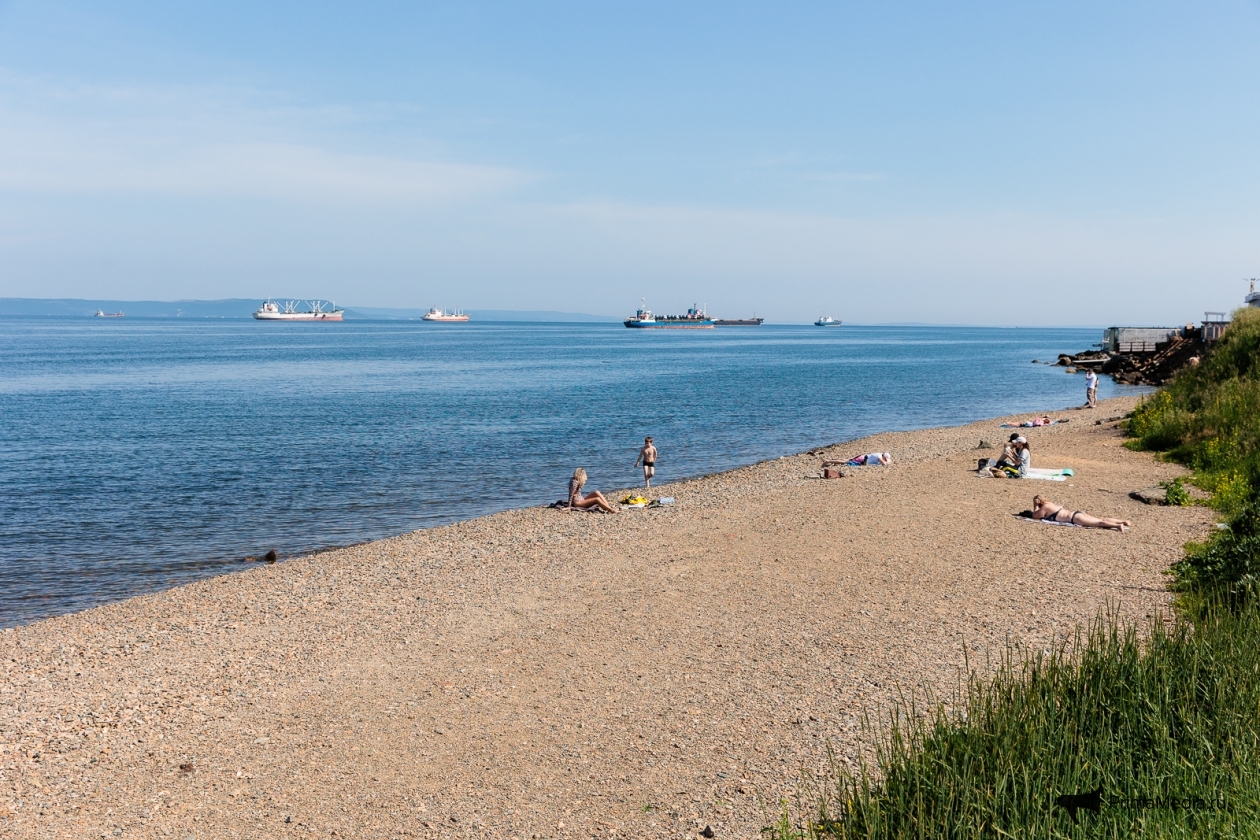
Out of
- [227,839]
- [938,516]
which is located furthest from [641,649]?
[938,516]

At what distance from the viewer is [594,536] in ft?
57.6

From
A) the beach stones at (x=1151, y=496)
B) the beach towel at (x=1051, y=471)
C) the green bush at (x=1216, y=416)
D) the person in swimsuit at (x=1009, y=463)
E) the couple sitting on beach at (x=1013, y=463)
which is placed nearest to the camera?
the beach stones at (x=1151, y=496)

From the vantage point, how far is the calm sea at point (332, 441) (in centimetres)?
1998

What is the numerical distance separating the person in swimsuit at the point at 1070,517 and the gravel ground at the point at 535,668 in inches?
18.0

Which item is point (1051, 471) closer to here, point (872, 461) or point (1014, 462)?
point (1014, 462)

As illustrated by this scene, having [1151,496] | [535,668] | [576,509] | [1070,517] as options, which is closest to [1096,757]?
[535,668]

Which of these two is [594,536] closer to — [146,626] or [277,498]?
[146,626]

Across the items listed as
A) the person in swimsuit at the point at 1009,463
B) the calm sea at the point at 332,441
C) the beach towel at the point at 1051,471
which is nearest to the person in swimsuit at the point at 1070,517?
the beach towel at the point at 1051,471

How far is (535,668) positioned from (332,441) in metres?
28.3

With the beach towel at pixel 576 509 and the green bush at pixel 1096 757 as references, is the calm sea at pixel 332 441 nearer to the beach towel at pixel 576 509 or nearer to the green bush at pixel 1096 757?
the beach towel at pixel 576 509

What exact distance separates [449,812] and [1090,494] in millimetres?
15776

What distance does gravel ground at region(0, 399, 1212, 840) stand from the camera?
24.5 feet

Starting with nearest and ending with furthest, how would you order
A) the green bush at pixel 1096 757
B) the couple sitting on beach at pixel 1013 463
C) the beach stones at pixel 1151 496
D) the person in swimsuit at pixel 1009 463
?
the green bush at pixel 1096 757, the beach stones at pixel 1151 496, the couple sitting on beach at pixel 1013 463, the person in swimsuit at pixel 1009 463

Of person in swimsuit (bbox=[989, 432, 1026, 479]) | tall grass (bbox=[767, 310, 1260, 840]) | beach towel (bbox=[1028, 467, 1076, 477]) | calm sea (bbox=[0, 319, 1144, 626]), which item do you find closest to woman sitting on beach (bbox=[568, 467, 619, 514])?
calm sea (bbox=[0, 319, 1144, 626])
